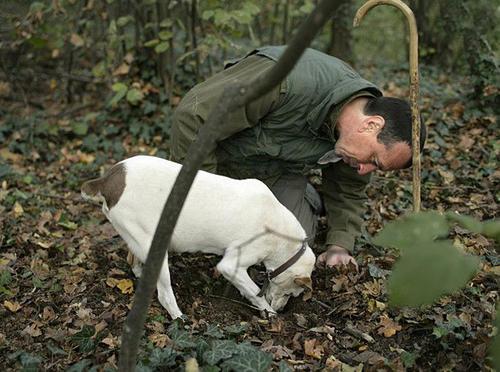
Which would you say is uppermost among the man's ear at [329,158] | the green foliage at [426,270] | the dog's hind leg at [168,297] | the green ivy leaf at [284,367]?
the green foliage at [426,270]

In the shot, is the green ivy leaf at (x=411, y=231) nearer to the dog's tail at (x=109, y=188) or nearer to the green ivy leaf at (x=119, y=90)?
the dog's tail at (x=109, y=188)

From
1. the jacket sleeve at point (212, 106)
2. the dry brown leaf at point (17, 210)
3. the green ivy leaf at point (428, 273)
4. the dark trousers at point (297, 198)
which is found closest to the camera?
the green ivy leaf at point (428, 273)

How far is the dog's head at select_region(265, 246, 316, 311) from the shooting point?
3938mm

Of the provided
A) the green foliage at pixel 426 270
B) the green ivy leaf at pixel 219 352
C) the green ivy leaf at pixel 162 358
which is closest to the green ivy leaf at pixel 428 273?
the green foliage at pixel 426 270

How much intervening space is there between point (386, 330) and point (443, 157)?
10.5ft

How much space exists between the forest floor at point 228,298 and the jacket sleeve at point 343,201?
0.22 m

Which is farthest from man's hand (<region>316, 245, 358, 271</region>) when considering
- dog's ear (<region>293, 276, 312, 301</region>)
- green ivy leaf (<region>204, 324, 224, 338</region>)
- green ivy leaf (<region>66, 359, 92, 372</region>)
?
green ivy leaf (<region>66, 359, 92, 372</region>)

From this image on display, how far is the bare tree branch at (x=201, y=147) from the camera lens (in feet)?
6.22

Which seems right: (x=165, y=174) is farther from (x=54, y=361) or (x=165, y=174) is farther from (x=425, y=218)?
(x=425, y=218)

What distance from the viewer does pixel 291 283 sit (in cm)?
398

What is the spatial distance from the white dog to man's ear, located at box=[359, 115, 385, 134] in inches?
33.3

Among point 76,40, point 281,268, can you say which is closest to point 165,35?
point 76,40

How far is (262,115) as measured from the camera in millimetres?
4418

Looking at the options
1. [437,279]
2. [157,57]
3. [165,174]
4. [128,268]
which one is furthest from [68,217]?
[437,279]
